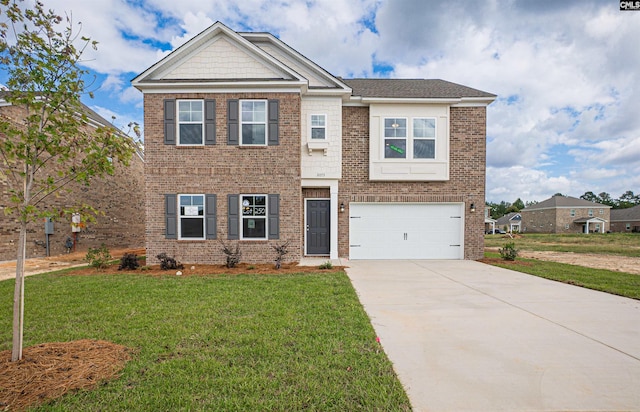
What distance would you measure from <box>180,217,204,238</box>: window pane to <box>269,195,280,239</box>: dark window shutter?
2299 mm

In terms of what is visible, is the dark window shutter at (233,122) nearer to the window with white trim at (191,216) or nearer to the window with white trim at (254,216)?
the window with white trim at (254,216)

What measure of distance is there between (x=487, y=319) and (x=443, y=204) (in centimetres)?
710

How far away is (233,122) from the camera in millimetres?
10039

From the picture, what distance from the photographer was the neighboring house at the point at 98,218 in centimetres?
1102

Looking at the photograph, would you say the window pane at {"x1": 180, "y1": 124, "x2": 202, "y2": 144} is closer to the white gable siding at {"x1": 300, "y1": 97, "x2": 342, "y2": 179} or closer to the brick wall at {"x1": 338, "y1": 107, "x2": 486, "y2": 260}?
the white gable siding at {"x1": 300, "y1": 97, "x2": 342, "y2": 179}

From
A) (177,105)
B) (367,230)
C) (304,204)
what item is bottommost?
(367,230)

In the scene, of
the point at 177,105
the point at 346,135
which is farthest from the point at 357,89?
the point at 177,105

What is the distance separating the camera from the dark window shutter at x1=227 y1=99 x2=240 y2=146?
10.0 metres

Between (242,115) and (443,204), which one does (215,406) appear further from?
(443,204)

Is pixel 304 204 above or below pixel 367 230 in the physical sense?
above

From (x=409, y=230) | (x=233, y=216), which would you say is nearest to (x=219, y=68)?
(x=233, y=216)

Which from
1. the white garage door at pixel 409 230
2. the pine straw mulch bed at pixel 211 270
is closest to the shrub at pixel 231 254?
the pine straw mulch bed at pixel 211 270

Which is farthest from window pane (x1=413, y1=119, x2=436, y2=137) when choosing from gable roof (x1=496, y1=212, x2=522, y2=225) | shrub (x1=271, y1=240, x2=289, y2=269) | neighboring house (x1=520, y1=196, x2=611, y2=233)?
gable roof (x1=496, y1=212, x2=522, y2=225)

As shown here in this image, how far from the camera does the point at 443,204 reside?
11344 millimetres
